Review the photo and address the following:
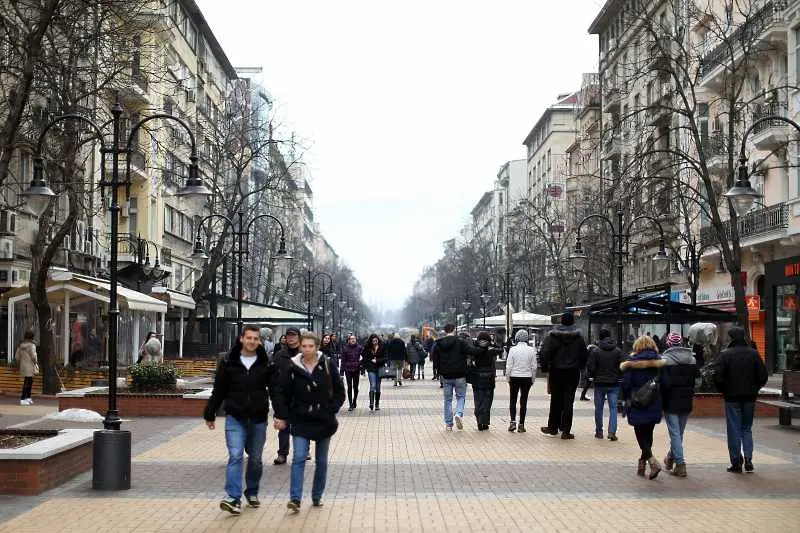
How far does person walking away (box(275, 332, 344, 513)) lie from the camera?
10219mm

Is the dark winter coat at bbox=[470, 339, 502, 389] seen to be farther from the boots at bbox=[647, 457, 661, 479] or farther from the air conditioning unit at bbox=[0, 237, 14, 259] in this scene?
the air conditioning unit at bbox=[0, 237, 14, 259]

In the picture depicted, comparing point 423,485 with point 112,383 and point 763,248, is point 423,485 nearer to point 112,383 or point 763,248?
point 112,383

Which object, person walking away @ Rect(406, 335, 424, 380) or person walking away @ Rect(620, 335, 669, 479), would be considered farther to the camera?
person walking away @ Rect(406, 335, 424, 380)

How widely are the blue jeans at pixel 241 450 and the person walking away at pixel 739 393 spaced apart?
5.83 m

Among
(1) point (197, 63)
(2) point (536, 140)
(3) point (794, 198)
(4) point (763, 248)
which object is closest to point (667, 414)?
(3) point (794, 198)

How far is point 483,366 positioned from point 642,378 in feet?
18.8

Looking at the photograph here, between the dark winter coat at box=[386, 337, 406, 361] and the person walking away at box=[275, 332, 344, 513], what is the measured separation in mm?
22141

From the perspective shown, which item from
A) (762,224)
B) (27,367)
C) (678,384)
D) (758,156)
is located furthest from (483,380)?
(758,156)

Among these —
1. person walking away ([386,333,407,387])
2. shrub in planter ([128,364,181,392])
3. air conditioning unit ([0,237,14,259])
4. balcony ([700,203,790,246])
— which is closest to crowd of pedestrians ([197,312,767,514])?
shrub in planter ([128,364,181,392])

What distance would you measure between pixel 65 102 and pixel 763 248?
974 inches

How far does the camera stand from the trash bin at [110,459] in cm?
1175

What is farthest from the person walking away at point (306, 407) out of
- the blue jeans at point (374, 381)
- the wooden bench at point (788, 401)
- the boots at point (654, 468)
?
the blue jeans at point (374, 381)

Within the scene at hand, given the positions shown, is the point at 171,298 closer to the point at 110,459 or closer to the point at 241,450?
the point at 110,459

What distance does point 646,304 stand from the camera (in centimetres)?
2884
